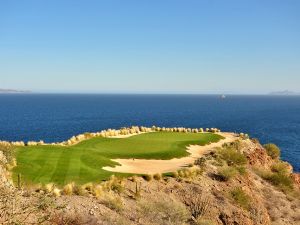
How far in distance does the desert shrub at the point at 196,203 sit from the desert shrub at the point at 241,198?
2604 mm

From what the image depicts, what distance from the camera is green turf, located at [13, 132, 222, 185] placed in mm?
22969

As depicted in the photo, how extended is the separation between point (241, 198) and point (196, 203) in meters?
3.80

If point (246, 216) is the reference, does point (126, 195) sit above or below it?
above

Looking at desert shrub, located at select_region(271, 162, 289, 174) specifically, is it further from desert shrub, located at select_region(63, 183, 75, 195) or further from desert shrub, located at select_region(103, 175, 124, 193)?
desert shrub, located at select_region(63, 183, 75, 195)

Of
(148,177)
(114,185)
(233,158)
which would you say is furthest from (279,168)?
(114,185)

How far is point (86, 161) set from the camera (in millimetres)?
26562

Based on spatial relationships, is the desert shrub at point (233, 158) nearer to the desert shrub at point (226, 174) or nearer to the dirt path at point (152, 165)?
the dirt path at point (152, 165)

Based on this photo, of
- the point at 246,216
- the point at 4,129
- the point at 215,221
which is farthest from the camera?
the point at 4,129

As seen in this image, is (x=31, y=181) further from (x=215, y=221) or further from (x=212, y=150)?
(x=212, y=150)

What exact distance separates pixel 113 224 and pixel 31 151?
1197 cm

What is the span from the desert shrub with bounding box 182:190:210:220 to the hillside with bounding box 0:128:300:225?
0.11 feet

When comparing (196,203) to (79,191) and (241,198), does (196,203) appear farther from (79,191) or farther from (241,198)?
(79,191)

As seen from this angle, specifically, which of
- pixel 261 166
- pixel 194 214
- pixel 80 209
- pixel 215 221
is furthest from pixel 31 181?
pixel 261 166

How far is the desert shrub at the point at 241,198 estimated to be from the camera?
25.3 m
